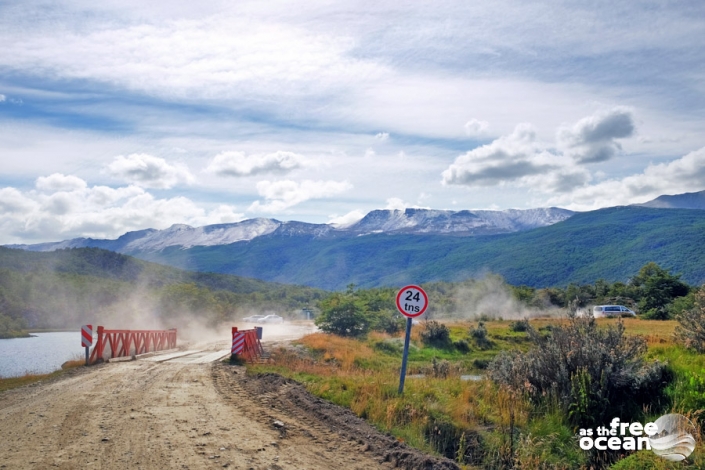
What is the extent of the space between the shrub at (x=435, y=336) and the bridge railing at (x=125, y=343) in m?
15.7

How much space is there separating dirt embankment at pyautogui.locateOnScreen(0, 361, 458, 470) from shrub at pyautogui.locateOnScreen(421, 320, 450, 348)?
21056mm

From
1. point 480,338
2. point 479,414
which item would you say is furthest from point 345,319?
point 479,414

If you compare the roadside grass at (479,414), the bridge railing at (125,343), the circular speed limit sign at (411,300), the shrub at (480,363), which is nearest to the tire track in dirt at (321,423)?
the roadside grass at (479,414)

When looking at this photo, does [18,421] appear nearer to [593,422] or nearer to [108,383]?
[108,383]

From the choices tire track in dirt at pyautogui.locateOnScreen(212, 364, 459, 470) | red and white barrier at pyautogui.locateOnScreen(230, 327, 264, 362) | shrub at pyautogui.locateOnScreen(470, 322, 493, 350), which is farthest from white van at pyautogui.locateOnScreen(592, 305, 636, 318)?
tire track in dirt at pyautogui.locateOnScreen(212, 364, 459, 470)

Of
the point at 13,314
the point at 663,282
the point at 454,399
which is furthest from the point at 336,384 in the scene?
the point at 13,314

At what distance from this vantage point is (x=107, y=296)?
82812mm

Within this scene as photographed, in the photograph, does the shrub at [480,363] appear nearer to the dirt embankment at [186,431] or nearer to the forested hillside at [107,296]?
the dirt embankment at [186,431]

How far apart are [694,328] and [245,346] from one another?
1576 centimetres

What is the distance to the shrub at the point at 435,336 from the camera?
109 feet

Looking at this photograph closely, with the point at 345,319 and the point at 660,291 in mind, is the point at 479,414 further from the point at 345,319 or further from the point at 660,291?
the point at 660,291

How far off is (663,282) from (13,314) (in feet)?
273

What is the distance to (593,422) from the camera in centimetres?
971

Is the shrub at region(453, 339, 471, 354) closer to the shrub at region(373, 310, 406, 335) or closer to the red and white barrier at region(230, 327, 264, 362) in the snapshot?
the shrub at region(373, 310, 406, 335)
